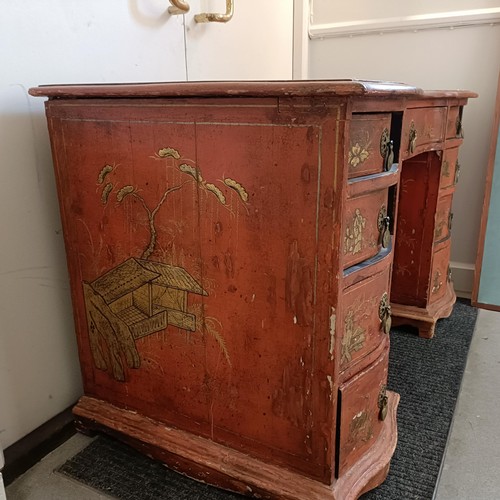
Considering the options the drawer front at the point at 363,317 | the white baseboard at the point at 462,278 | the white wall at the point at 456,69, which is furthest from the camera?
the white baseboard at the point at 462,278

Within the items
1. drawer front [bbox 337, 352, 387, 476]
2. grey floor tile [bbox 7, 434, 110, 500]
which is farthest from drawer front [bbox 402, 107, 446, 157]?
grey floor tile [bbox 7, 434, 110, 500]

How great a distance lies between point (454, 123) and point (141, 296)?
4.22 ft

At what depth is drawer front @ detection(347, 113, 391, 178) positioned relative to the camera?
876mm

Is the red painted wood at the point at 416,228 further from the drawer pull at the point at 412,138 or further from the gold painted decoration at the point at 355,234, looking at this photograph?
the gold painted decoration at the point at 355,234

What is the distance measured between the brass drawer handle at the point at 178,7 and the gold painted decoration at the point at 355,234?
0.88 m

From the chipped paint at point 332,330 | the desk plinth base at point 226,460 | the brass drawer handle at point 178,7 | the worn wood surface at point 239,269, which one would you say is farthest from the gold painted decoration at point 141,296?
the brass drawer handle at point 178,7

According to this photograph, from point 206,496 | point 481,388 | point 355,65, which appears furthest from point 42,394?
point 355,65

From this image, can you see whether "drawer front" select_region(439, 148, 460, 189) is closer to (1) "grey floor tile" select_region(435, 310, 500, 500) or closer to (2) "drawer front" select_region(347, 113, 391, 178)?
(1) "grey floor tile" select_region(435, 310, 500, 500)

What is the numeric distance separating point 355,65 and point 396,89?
1453 millimetres

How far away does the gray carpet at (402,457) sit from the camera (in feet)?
3.76

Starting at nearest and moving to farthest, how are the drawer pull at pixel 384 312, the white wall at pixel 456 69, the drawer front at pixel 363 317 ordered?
the drawer front at pixel 363 317, the drawer pull at pixel 384 312, the white wall at pixel 456 69

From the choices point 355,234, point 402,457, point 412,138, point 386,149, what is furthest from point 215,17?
point 402,457

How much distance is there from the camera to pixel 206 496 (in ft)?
3.69

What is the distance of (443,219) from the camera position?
187 centimetres
